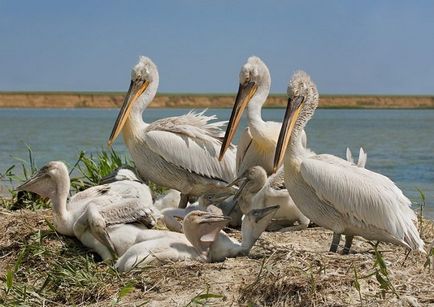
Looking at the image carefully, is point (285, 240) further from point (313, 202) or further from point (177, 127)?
point (177, 127)

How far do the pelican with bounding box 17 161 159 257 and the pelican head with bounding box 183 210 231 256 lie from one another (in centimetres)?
53

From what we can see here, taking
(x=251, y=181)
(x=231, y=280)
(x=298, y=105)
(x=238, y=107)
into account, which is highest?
(x=298, y=105)

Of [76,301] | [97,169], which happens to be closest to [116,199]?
[76,301]

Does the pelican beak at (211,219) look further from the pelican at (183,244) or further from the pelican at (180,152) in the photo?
the pelican at (180,152)

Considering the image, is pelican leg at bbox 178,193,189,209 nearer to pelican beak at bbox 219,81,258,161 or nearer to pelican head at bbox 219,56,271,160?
pelican beak at bbox 219,81,258,161

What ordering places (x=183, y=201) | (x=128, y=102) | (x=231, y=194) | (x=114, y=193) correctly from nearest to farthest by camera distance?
Answer: (x=114, y=193)
(x=231, y=194)
(x=183, y=201)
(x=128, y=102)

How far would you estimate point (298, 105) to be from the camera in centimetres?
594

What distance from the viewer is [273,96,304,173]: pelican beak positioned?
5.81 meters

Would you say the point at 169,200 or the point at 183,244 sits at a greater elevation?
the point at 183,244

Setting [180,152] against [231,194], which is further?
[180,152]

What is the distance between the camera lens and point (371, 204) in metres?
5.48

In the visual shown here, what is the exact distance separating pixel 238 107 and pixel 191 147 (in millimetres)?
547

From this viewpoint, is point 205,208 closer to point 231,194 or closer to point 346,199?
point 231,194

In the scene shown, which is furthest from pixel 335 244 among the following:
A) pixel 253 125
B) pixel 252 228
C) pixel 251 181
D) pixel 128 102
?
pixel 128 102
